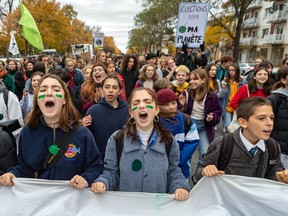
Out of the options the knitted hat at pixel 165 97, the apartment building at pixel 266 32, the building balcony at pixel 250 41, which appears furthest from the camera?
the building balcony at pixel 250 41

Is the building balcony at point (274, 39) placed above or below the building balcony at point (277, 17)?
below

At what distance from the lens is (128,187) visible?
218 centimetres

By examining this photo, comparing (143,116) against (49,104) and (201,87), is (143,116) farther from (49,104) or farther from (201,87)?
(201,87)

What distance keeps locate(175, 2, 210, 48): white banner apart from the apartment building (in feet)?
123

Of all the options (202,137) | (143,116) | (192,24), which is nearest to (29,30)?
(192,24)

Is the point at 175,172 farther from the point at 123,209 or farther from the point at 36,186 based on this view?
the point at 36,186

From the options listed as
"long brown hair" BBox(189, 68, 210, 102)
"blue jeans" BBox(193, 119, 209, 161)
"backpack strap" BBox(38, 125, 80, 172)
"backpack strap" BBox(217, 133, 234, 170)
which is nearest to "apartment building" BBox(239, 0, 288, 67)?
"long brown hair" BBox(189, 68, 210, 102)

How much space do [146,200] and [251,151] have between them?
0.94 meters

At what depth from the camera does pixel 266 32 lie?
47375mm

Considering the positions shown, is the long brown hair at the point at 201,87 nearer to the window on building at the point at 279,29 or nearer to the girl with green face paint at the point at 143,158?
the girl with green face paint at the point at 143,158

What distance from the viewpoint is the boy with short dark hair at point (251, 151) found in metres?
2.17

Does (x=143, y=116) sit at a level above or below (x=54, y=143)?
above

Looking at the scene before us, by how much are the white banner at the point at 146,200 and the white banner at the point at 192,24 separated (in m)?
5.58

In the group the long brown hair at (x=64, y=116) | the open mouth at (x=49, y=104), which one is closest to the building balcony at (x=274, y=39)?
the long brown hair at (x=64, y=116)
